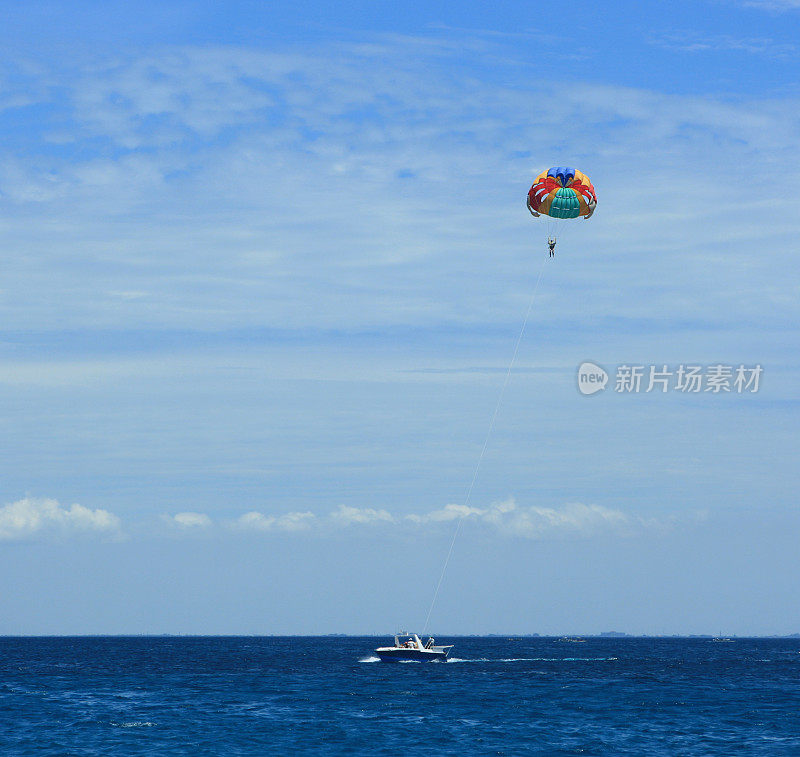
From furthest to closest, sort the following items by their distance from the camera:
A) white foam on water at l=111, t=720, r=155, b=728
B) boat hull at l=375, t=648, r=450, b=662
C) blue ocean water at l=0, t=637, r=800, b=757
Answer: boat hull at l=375, t=648, r=450, b=662 → white foam on water at l=111, t=720, r=155, b=728 → blue ocean water at l=0, t=637, r=800, b=757

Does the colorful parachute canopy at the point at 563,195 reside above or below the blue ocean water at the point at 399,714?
above

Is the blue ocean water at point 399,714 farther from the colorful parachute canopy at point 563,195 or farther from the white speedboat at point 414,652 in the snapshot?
the colorful parachute canopy at point 563,195

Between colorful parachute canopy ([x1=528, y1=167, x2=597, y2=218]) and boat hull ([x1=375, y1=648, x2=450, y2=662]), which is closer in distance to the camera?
colorful parachute canopy ([x1=528, y1=167, x2=597, y2=218])

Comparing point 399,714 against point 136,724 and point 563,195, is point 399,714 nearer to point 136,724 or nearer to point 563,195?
point 136,724

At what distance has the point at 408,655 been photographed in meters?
121

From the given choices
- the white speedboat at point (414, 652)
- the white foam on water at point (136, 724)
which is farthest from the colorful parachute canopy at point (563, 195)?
the white speedboat at point (414, 652)

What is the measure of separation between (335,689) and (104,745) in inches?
1578

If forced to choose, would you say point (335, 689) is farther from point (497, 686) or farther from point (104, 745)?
point (104, 745)

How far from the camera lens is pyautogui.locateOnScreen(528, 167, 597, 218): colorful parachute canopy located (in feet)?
240

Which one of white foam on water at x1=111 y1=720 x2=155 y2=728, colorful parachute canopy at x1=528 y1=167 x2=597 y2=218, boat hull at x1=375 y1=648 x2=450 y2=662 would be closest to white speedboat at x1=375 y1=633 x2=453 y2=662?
boat hull at x1=375 y1=648 x2=450 y2=662

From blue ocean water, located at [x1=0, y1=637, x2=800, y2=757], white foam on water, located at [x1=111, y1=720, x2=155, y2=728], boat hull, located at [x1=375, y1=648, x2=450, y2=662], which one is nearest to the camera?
blue ocean water, located at [x1=0, y1=637, x2=800, y2=757]

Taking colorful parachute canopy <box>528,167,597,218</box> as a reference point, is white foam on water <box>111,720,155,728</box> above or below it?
below

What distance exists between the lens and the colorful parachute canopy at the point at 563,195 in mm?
73000

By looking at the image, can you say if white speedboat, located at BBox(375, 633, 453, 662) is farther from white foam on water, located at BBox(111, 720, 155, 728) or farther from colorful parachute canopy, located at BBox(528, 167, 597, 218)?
colorful parachute canopy, located at BBox(528, 167, 597, 218)
